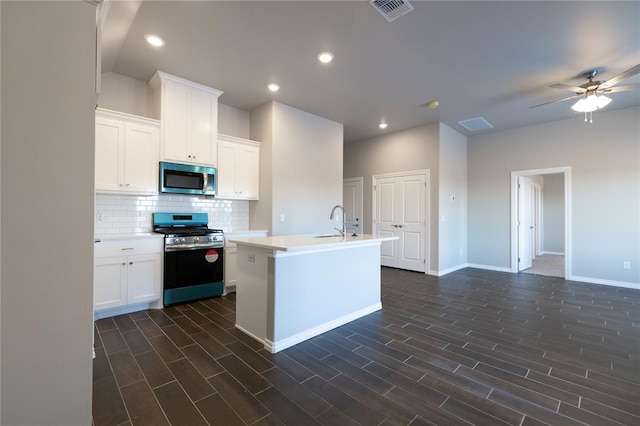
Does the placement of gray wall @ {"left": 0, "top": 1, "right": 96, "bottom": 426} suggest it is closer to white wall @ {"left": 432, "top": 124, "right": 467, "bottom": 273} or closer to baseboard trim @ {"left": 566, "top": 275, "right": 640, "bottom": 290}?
white wall @ {"left": 432, "top": 124, "right": 467, "bottom": 273}

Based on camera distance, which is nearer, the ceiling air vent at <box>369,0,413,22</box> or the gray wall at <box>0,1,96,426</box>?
the gray wall at <box>0,1,96,426</box>

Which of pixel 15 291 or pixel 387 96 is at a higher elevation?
pixel 387 96

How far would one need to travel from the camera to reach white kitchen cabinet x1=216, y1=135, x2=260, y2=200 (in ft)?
14.6

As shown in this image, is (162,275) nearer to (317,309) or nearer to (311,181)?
(317,309)

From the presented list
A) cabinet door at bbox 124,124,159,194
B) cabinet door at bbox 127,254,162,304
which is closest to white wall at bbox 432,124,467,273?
cabinet door at bbox 127,254,162,304

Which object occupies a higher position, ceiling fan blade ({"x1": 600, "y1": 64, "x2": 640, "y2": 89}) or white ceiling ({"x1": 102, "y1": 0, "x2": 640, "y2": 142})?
white ceiling ({"x1": 102, "y1": 0, "x2": 640, "y2": 142})

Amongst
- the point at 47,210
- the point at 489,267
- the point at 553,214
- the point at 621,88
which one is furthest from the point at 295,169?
the point at 553,214

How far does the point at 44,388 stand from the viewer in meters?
1.14

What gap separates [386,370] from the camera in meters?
2.23

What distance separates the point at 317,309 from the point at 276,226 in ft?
6.71

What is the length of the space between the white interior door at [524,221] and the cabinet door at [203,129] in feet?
19.5

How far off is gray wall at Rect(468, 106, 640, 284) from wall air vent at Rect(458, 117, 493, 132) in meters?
0.50

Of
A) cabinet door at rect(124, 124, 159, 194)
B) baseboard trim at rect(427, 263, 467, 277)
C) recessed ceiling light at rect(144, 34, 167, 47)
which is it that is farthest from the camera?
baseboard trim at rect(427, 263, 467, 277)

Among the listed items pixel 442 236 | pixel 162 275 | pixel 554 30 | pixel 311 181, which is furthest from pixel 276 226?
pixel 554 30
